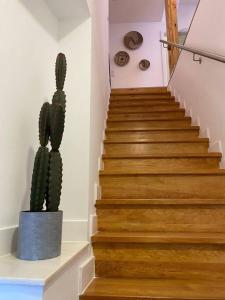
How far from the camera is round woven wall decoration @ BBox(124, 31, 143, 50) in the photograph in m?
6.21

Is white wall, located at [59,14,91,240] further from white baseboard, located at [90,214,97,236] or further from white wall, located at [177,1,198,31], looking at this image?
white wall, located at [177,1,198,31]

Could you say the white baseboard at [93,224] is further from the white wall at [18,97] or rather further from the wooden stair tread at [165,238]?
the white wall at [18,97]

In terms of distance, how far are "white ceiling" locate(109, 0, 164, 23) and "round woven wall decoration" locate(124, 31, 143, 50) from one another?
35 cm

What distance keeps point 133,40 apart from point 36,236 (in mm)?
5847

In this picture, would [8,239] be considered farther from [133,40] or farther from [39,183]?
[133,40]

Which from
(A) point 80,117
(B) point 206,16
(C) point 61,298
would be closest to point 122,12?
(B) point 206,16

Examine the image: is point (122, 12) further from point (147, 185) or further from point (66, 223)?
point (66, 223)

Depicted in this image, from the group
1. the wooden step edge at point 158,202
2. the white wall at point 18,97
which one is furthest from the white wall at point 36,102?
the wooden step edge at point 158,202

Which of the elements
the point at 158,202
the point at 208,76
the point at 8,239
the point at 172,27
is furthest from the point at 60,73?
the point at 172,27

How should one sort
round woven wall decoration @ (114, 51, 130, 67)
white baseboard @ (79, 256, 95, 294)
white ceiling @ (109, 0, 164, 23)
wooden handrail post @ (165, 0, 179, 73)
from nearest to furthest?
white baseboard @ (79, 256, 95, 294) → wooden handrail post @ (165, 0, 179, 73) → white ceiling @ (109, 0, 164, 23) → round woven wall decoration @ (114, 51, 130, 67)

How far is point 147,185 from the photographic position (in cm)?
207

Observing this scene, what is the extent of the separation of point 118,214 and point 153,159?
692 mm

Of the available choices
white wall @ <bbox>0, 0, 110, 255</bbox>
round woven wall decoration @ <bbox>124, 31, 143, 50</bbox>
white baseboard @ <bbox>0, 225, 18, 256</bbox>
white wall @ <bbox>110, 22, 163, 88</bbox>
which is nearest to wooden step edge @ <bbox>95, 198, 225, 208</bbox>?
white wall @ <bbox>0, 0, 110, 255</bbox>

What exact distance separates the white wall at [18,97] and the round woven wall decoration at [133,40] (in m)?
4.83
